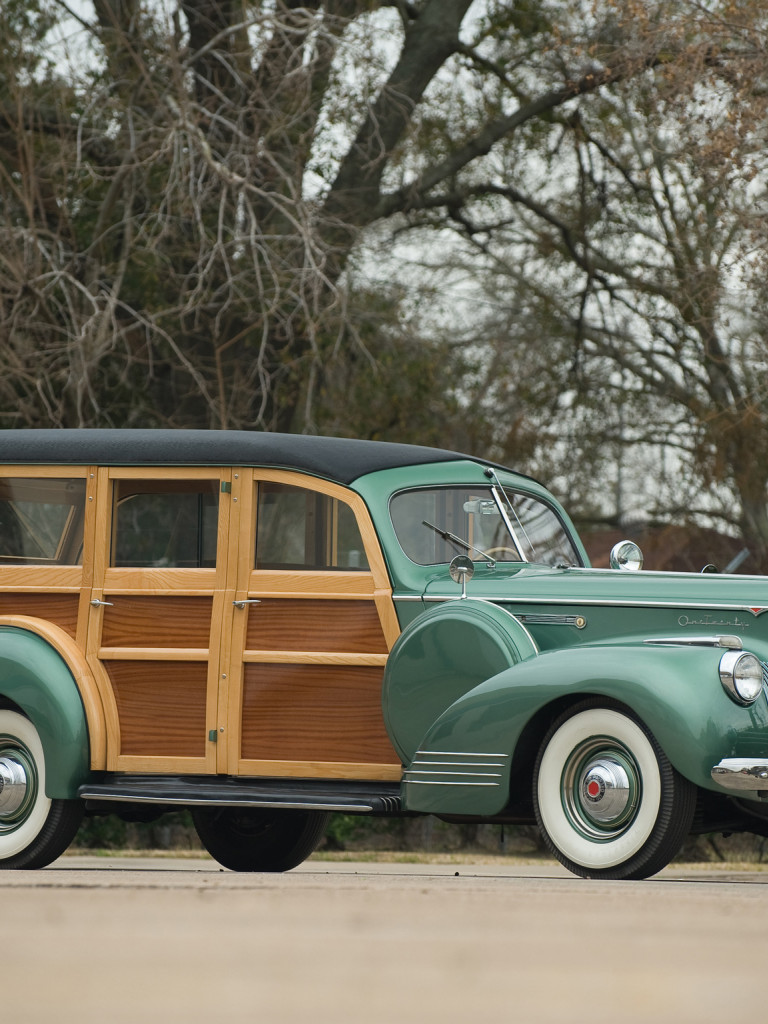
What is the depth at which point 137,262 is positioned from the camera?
44.8 feet

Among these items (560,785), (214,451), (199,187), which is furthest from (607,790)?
(199,187)

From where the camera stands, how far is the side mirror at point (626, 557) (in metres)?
7.69

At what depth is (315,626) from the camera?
715 centimetres

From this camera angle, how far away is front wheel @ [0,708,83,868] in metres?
7.43

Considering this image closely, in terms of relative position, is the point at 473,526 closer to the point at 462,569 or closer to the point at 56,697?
the point at 462,569

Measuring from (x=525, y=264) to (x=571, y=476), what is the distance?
8.00 ft

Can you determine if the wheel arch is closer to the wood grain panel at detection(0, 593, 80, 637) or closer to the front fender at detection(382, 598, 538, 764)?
the wood grain panel at detection(0, 593, 80, 637)

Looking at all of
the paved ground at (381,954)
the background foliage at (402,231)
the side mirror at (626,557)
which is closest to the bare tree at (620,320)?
the background foliage at (402,231)

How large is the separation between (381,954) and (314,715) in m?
3.36

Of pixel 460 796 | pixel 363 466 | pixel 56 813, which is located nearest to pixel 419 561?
pixel 363 466

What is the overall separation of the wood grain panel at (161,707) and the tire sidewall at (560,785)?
72.2 inches

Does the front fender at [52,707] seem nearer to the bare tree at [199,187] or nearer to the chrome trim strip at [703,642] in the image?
the chrome trim strip at [703,642]

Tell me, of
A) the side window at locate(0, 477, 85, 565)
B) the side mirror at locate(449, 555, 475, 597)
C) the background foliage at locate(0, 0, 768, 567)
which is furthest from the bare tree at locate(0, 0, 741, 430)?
the side mirror at locate(449, 555, 475, 597)

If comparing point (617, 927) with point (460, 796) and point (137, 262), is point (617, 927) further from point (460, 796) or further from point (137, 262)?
point (137, 262)
